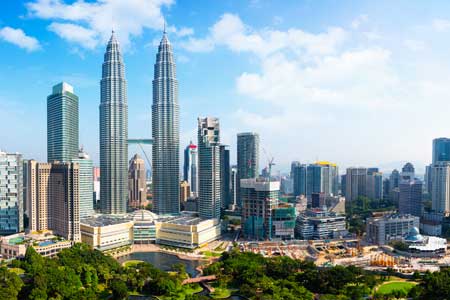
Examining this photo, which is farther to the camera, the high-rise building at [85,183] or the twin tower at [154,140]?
the twin tower at [154,140]

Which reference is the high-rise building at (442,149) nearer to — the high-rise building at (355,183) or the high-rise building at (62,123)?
the high-rise building at (355,183)

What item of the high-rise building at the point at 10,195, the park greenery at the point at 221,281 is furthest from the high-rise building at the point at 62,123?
the park greenery at the point at 221,281

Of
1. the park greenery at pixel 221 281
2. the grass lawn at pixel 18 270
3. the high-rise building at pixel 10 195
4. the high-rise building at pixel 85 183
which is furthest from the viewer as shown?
the high-rise building at pixel 85 183

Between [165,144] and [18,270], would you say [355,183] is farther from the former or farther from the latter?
[18,270]

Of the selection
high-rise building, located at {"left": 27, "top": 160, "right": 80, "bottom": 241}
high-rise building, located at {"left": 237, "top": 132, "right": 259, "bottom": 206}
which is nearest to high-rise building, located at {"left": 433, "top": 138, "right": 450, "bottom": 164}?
high-rise building, located at {"left": 237, "top": 132, "right": 259, "bottom": 206}

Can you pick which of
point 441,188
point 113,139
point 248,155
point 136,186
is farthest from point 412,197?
point 136,186

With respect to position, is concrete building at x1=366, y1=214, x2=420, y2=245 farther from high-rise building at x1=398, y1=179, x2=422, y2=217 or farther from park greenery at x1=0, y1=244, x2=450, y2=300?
park greenery at x1=0, y1=244, x2=450, y2=300

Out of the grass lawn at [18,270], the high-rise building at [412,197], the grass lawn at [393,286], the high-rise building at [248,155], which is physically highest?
the high-rise building at [248,155]
